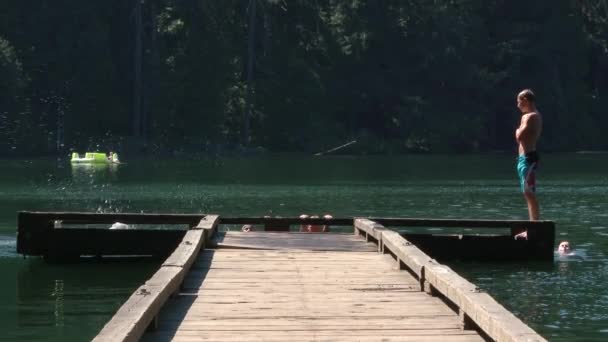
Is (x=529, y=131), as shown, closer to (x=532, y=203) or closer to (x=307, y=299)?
(x=532, y=203)

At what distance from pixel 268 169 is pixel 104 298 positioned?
39.5 metres

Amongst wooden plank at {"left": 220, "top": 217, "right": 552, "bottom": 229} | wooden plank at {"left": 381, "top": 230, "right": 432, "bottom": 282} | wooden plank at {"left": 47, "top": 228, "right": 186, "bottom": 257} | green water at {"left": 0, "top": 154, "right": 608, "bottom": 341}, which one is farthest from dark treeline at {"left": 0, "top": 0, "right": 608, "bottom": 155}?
wooden plank at {"left": 381, "top": 230, "right": 432, "bottom": 282}

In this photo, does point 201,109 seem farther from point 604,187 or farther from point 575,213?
point 575,213

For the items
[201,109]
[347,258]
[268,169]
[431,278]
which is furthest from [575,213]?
[201,109]

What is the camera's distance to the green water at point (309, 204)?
1341 centimetres

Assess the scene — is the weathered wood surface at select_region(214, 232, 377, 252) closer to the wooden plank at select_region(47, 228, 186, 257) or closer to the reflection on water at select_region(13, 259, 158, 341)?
the wooden plank at select_region(47, 228, 186, 257)

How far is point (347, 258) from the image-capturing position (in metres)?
14.0

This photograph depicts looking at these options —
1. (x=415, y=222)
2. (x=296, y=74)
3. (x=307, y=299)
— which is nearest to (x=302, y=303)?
(x=307, y=299)

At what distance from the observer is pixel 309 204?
3161 centimetres

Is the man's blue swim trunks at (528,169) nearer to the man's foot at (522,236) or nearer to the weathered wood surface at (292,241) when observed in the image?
the man's foot at (522,236)

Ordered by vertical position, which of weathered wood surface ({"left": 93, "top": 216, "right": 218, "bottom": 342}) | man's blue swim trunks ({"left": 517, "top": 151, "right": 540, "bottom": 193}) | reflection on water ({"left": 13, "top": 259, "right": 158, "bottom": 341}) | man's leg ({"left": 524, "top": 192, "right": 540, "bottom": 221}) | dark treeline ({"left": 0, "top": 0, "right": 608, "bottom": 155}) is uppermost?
dark treeline ({"left": 0, "top": 0, "right": 608, "bottom": 155})

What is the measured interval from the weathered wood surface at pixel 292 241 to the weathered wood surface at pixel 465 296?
5.58 ft

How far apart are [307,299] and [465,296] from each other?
6.00 ft

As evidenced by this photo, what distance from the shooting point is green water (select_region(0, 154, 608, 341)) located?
13406 mm
